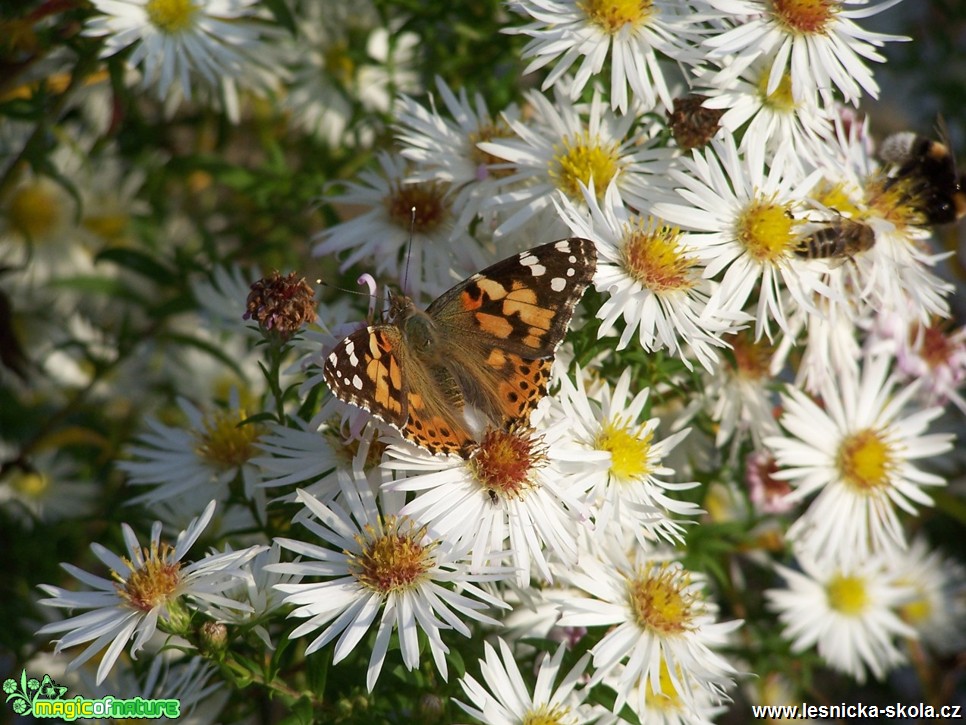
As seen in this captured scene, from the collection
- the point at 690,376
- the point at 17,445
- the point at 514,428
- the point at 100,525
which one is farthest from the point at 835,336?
the point at 17,445

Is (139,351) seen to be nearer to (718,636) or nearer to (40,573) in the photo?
(40,573)

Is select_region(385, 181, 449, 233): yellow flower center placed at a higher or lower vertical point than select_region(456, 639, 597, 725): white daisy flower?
higher

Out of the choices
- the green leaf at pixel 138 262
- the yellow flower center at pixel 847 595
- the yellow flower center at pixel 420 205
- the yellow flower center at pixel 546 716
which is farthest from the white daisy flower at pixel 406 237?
the yellow flower center at pixel 847 595

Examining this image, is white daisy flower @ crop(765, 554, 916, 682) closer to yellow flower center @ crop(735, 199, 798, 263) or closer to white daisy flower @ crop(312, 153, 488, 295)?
yellow flower center @ crop(735, 199, 798, 263)

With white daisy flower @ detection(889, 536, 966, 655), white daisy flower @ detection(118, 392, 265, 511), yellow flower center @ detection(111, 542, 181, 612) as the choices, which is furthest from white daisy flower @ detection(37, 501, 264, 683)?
white daisy flower @ detection(889, 536, 966, 655)

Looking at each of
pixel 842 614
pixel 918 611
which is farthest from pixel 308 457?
pixel 918 611

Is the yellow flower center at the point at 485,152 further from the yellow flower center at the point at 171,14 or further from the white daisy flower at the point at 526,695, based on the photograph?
the white daisy flower at the point at 526,695
